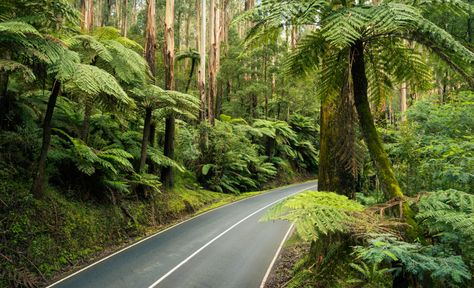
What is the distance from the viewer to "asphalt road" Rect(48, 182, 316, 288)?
Result: 8320 millimetres

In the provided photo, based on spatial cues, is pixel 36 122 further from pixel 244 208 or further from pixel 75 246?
pixel 244 208

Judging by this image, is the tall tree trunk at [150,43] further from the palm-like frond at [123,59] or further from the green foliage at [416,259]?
the green foliage at [416,259]

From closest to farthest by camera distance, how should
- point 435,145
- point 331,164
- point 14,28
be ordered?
1. point 14,28
2. point 435,145
3. point 331,164

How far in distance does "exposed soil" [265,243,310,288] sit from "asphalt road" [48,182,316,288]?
29cm

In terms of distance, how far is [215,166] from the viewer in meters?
21.4

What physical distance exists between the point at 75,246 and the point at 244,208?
910cm

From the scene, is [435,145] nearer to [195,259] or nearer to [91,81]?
[91,81]

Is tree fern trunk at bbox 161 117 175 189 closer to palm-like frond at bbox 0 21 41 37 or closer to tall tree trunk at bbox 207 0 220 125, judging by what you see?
tall tree trunk at bbox 207 0 220 125

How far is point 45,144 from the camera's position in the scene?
9047mm

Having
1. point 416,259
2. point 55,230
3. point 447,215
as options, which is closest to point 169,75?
point 55,230

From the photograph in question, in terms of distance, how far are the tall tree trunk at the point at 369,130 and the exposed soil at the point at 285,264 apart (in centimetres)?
492

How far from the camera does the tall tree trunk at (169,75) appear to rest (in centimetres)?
1600

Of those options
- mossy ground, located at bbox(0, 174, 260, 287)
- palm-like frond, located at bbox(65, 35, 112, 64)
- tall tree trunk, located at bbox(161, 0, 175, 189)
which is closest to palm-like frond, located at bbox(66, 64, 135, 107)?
palm-like frond, located at bbox(65, 35, 112, 64)

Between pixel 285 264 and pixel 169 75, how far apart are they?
10.2 metres
